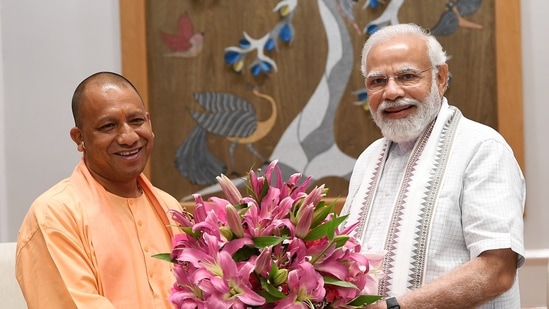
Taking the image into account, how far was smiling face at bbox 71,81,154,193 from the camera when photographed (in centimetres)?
211

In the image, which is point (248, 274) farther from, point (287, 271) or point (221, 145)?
point (221, 145)

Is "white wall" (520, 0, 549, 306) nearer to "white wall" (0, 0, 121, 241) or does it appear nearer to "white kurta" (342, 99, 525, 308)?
"white kurta" (342, 99, 525, 308)

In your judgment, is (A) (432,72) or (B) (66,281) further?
(A) (432,72)

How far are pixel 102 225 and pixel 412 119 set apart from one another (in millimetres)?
969

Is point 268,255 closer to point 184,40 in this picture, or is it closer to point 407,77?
point 407,77

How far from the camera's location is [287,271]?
1456 mm

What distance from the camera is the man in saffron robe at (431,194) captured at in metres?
1.91

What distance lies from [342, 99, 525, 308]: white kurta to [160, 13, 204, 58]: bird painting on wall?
142 centimetres

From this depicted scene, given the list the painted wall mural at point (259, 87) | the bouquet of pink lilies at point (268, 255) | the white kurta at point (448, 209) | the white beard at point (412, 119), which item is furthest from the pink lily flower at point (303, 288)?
the painted wall mural at point (259, 87)

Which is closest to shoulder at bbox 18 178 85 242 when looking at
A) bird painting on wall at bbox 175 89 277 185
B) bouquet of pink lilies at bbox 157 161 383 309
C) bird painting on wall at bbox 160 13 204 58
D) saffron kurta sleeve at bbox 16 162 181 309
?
saffron kurta sleeve at bbox 16 162 181 309

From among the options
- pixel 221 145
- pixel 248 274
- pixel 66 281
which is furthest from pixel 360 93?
pixel 248 274

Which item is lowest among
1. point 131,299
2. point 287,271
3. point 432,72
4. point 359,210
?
point 131,299

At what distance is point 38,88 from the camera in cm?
344

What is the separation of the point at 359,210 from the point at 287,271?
88 centimetres
